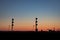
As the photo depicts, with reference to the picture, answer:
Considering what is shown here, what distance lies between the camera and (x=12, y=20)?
98.8 metres

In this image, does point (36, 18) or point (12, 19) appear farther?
point (12, 19)

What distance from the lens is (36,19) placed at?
307 feet

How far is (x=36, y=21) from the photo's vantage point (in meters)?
93.7

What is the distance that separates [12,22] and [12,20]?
6.84 feet

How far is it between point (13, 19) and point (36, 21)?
18.3m

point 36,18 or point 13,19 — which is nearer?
point 36,18

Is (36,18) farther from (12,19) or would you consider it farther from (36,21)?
(12,19)

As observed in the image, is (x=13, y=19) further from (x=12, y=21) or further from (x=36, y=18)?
(x=36, y=18)

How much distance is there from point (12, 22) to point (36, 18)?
1857cm

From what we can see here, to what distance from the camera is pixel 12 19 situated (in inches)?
3910

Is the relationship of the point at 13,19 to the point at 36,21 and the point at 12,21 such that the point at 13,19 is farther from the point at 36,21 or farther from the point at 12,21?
the point at 36,21

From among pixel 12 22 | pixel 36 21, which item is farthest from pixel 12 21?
pixel 36 21

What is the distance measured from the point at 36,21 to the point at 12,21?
60.4 ft

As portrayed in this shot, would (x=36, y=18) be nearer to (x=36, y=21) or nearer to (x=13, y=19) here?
(x=36, y=21)
